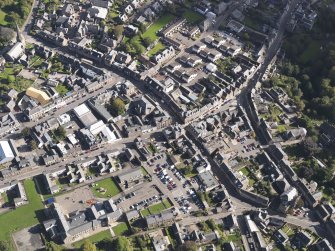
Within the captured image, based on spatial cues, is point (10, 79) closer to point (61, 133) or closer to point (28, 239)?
point (61, 133)

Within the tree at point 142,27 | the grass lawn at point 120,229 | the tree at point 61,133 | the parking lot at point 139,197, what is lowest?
the grass lawn at point 120,229

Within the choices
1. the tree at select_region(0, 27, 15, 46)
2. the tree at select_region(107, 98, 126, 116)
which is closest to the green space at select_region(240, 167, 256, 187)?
the tree at select_region(107, 98, 126, 116)

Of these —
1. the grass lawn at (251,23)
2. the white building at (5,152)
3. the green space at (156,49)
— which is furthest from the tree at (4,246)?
the grass lawn at (251,23)

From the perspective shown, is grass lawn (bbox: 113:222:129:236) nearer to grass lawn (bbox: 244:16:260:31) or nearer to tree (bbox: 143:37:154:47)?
tree (bbox: 143:37:154:47)

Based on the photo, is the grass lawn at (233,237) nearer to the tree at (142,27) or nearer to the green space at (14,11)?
the tree at (142,27)

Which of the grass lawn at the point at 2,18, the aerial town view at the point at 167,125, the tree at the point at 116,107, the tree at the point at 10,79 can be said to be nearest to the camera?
the aerial town view at the point at 167,125

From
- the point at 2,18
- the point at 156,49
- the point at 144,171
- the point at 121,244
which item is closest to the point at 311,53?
the point at 156,49

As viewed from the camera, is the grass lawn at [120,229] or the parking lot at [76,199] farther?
the parking lot at [76,199]

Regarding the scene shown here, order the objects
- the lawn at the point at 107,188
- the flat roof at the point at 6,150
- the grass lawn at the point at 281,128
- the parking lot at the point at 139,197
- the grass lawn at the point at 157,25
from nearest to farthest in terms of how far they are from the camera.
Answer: the parking lot at the point at 139,197 < the lawn at the point at 107,188 < the flat roof at the point at 6,150 < the grass lawn at the point at 281,128 < the grass lawn at the point at 157,25
